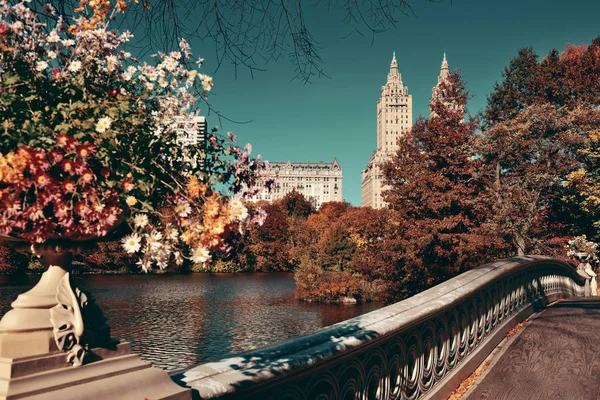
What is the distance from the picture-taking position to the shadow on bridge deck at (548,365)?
4.16 meters

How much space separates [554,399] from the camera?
4.00 metres

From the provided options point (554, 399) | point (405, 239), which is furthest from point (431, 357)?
point (405, 239)

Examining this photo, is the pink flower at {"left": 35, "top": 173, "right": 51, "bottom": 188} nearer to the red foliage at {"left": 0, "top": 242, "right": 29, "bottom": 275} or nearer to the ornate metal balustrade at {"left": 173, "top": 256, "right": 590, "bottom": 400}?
the ornate metal balustrade at {"left": 173, "top": 256, "right": 590, "bottom": 400}

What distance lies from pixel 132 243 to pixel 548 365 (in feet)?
15.9

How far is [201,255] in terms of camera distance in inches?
63.1

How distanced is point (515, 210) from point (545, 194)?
7142 mm

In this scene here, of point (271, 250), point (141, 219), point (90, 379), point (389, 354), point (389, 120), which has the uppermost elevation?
point (389, 120)

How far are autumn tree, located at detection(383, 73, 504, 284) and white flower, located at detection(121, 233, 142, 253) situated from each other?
18.9 m

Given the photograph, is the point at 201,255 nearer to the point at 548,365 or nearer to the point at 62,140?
the point at 62,140

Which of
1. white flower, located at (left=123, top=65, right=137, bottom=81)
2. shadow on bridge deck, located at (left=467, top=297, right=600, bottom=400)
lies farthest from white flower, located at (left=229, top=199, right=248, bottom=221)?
shadow on bridge deck, located at (left=467, top=297, right=600, bottom=400)

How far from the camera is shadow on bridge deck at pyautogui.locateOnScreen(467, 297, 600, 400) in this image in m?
4.16

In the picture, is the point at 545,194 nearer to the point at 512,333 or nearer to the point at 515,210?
the point at 515,210

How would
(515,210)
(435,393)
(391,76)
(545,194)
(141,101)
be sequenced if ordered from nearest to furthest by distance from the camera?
(141,101) → (435,393) → (515,210) → (545,194) → (391,76)

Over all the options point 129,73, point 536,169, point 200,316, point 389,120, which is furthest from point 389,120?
point 129,73
